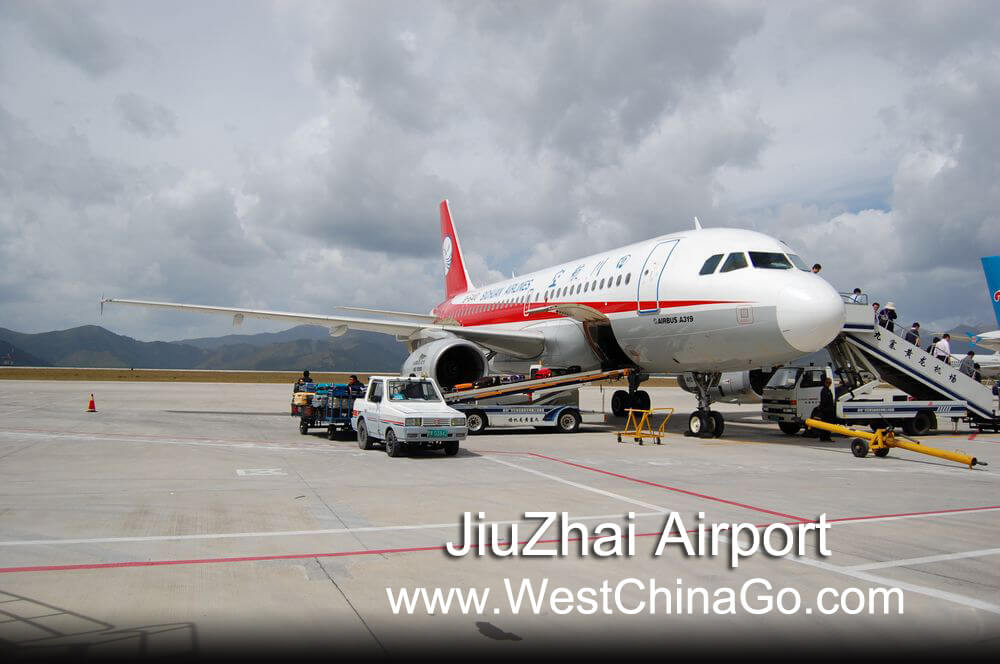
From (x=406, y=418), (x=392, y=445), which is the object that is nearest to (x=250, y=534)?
(x=406, y=418)

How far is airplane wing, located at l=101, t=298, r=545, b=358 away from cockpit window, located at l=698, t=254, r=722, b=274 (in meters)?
6.79

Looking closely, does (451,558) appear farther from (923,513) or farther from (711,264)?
(711,264)

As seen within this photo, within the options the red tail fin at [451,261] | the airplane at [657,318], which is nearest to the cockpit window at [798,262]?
the airplane at [657,318]

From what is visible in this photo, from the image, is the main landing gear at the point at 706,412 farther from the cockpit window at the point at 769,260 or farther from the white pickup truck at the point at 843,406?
the cockpit window at the point at 769,260

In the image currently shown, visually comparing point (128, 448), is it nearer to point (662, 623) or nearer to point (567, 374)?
point (567, 374)

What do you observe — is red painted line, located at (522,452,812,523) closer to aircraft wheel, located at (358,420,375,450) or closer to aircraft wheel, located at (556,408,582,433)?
aircraft wheel, located at (358,420,375,450)

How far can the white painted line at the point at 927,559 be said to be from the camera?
5.92 m

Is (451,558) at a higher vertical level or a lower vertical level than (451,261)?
lower

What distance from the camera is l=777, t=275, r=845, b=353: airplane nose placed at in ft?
45.8

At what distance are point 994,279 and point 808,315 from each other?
1274 cm

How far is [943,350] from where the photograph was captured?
2150cm

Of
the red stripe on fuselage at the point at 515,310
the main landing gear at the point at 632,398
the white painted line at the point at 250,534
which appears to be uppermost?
the red stripe on fuselage at the point at 515,310

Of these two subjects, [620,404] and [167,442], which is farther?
[620,404]

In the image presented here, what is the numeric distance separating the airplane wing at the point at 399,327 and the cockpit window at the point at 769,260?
7.75 meters
